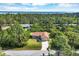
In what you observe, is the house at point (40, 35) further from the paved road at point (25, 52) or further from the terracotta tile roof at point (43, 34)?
the paved road at point (25, 52)

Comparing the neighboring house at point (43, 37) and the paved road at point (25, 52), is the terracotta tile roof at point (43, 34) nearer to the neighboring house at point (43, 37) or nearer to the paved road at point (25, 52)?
the neighboring house at point (43, 37)

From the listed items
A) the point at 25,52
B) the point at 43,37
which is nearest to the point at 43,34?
the point at 43,37

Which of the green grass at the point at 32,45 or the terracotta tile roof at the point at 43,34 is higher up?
the terracotta tile roof at the point at 43,34

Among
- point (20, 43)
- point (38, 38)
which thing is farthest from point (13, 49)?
point (38, 38)

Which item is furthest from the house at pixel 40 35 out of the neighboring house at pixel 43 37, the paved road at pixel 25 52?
the paved road at pixel 25 52

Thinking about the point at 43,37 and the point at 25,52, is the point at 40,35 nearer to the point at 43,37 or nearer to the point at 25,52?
the point at 43,37

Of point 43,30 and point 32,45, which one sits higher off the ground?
point 43,30

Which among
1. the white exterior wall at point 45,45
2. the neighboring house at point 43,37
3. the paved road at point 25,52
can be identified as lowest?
the paved road at point 25,52

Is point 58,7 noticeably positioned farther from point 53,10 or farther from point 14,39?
point 14,39

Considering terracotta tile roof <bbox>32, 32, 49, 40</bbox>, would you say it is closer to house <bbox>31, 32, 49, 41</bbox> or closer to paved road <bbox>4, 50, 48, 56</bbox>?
house <bbox>31, 32, 49, 41</bbox>
